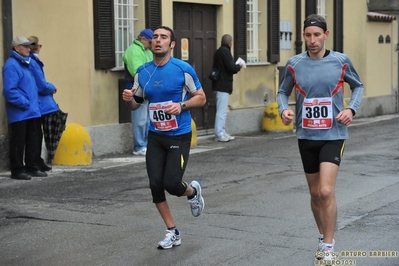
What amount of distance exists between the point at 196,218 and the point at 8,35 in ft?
16.2

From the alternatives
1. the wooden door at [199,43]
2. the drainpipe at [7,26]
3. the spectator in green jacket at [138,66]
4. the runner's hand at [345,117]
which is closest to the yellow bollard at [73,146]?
the spectator in green jacket at [138,66]

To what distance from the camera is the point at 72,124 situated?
13461 mm

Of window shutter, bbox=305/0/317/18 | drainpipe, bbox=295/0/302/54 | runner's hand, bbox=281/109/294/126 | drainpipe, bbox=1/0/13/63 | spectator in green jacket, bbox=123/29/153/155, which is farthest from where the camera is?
window shutter, bbox=305/0/317/18

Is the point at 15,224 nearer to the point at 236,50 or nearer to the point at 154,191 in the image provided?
the point at 154,191

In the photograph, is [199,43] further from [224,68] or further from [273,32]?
[273,32]

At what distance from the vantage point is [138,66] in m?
14.4

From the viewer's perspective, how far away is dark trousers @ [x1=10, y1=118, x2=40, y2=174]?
12164mm

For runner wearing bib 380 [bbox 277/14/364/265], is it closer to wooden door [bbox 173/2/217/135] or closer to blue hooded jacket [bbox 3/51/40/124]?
blue hooded jacket [bbox 3/51/40/124]

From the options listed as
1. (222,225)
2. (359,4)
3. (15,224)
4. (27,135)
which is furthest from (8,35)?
(359,4)

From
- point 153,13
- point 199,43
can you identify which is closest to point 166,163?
point 153,13

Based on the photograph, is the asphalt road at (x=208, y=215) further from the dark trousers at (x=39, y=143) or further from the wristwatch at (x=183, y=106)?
the wristwatch at (x=183, y=106)

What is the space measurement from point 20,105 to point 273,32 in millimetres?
9065

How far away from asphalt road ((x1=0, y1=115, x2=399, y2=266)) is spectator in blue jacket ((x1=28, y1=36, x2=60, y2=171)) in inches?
15.7

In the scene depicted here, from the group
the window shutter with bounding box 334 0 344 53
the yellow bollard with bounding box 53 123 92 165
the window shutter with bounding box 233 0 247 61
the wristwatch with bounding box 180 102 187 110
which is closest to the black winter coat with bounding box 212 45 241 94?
the window shutter with bounding box 233 0 247 61
